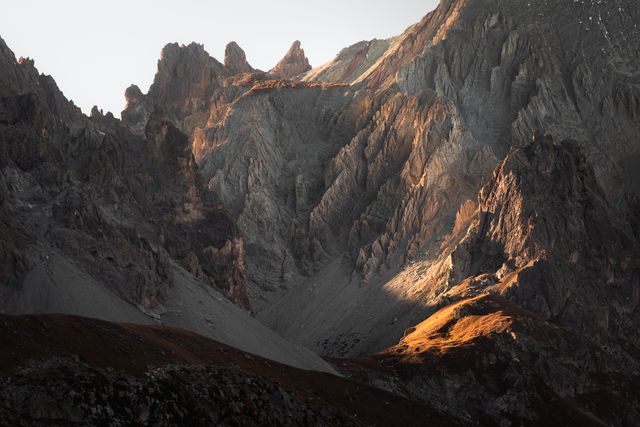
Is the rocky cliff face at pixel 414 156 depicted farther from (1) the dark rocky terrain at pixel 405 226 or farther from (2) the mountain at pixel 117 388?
(2) the mountain at pixel 117 388

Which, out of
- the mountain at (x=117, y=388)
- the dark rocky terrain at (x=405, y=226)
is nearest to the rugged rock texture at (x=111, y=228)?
the dark rocky terrain at (x=405, y=226)

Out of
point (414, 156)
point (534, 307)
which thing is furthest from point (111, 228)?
point (414, 156)

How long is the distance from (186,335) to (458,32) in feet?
378

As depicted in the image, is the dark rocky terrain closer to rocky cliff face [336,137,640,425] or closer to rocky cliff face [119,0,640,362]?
rocky cliff face [336,137,640,425]

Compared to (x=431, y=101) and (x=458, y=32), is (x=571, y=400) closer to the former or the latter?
(x=431, y=101)

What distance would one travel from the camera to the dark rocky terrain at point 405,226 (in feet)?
333

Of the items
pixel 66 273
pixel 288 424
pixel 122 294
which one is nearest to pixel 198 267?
pixel 122 294

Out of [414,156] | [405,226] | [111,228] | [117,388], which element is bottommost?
[405,226]

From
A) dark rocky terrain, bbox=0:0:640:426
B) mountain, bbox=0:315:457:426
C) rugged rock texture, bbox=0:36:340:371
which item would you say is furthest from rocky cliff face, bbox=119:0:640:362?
mountain, bbox=0:315:457:426

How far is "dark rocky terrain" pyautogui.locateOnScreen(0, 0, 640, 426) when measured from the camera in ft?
333

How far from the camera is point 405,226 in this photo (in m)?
160

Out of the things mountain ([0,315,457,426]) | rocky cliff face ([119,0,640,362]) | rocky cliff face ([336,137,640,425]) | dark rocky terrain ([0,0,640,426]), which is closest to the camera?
mountain ([0,315,457,426])

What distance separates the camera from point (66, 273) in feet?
306

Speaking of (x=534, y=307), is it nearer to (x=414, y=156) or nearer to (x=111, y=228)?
(x=414, y=156)
